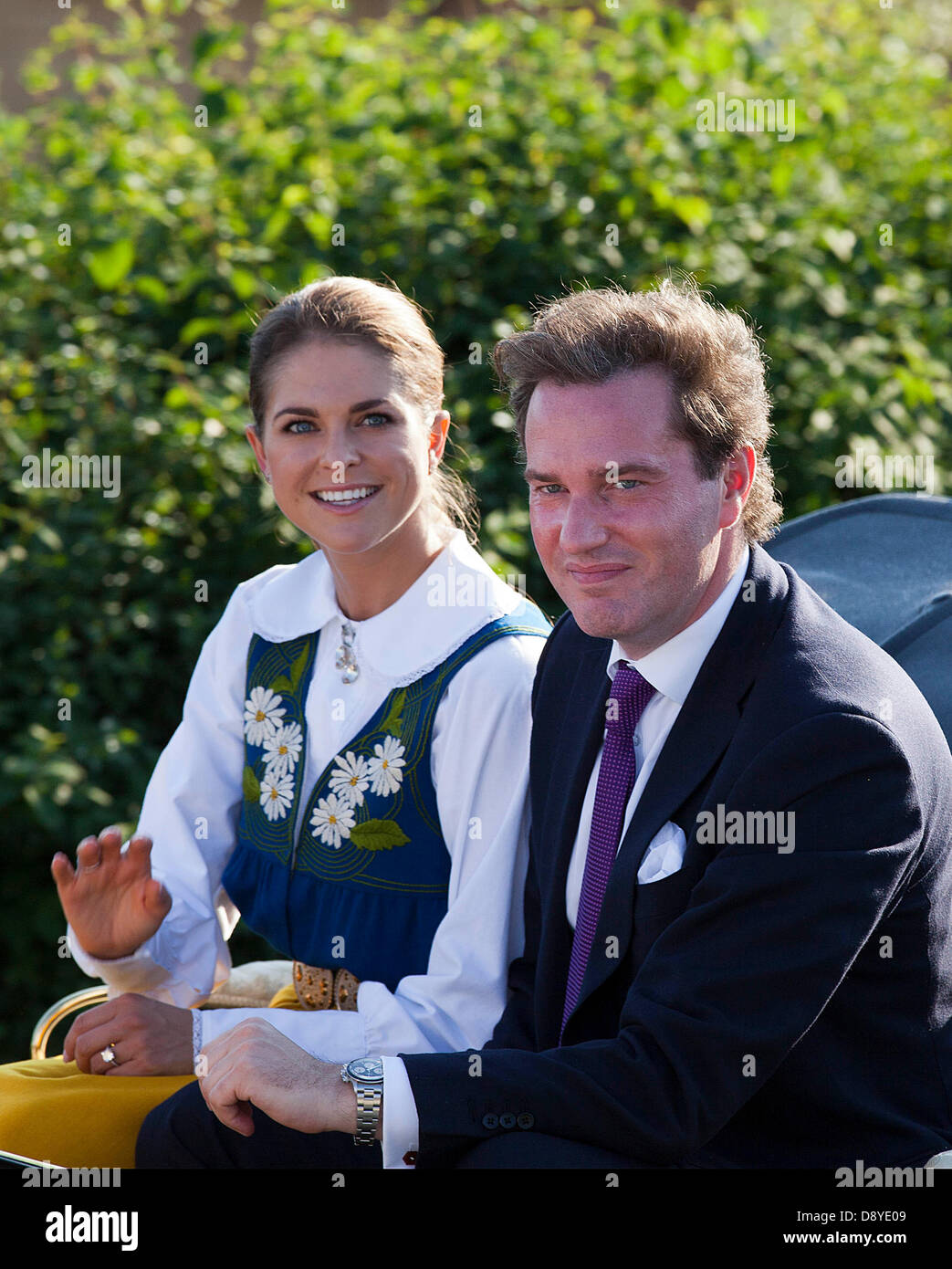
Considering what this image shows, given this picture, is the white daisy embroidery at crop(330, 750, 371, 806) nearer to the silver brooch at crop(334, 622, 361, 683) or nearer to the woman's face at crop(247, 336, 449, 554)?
the silver brooch at crop(334, 622, 361, 683)

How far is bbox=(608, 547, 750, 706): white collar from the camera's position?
212 cm

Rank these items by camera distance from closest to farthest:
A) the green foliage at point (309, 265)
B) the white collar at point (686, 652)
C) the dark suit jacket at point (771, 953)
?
the dark suit jacket at point (771, 953) < the white collar at point (686, 652) < the green foliage at point (309, 265)

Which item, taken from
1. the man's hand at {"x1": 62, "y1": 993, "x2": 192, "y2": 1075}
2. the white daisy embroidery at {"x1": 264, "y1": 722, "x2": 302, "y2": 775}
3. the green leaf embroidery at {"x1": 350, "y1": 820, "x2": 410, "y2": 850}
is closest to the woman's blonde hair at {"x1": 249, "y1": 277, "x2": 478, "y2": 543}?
the white daisy embroidery at {"x1": 264, "y1": 722, "x2": 302, "y2": 775}

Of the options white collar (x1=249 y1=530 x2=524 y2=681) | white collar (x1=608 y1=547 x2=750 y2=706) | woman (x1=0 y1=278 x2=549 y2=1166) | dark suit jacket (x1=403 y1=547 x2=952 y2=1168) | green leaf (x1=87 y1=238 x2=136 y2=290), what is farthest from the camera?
green leaf (x1=87 y1=238 x2=136 y2=290)

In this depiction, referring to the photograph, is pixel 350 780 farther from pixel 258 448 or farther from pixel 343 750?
pixel 258 448

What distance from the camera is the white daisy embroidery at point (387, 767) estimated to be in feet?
8.26

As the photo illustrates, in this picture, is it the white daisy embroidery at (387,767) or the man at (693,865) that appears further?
the white daisy embroidery at (387,767)

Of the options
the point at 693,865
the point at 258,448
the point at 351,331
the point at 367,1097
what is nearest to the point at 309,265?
the point at 258,448

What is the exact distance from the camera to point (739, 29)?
187 inches

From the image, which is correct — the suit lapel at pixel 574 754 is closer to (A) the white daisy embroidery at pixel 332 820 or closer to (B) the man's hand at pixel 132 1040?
(A) the white daisy embroidery at pixel 332 820

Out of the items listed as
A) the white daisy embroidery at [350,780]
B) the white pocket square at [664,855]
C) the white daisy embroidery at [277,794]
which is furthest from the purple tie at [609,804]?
the white daisy embroidery at [277,794]

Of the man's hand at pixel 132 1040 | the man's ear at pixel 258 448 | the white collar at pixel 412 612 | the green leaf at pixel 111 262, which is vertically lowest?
the man's hand at pixel 132 1040

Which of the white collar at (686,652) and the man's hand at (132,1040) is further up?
the white collar at (686,652)

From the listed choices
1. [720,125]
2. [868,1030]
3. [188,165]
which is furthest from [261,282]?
[868,1030]
